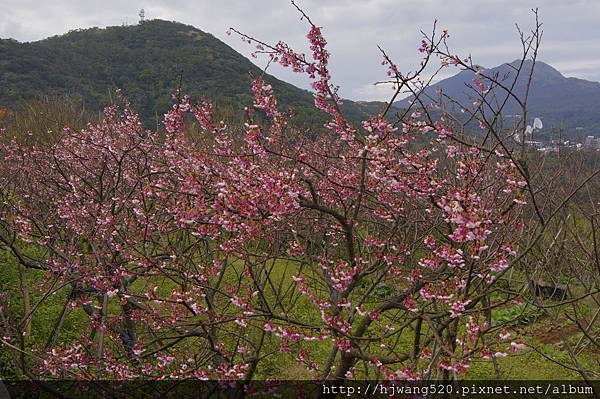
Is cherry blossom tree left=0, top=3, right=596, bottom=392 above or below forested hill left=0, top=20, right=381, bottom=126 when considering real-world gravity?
below

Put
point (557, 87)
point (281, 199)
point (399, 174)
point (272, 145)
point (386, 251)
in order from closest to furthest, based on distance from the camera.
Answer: point (281, 199) → point (399, 174) → point (386, 251) → point (272, 145) → point (557, 87)

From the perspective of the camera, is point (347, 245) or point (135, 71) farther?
point (135, 71)

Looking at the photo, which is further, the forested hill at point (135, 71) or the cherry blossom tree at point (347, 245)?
the forested hill at point (135, 71)

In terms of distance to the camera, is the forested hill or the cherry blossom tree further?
the forested hill

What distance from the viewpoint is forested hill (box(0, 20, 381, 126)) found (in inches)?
1403

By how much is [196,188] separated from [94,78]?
46.8 meters

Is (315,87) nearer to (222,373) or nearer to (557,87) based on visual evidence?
(222,373)

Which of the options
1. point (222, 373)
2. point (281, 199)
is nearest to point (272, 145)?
point (281, 199)

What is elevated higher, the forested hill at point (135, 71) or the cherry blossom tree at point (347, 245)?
the forested hill at point (135, 71)

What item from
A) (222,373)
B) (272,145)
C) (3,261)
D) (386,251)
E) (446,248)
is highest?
(272,145)

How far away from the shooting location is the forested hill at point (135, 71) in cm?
3562

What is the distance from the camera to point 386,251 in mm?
4328

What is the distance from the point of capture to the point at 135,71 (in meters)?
48.1

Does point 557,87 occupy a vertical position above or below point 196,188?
above
